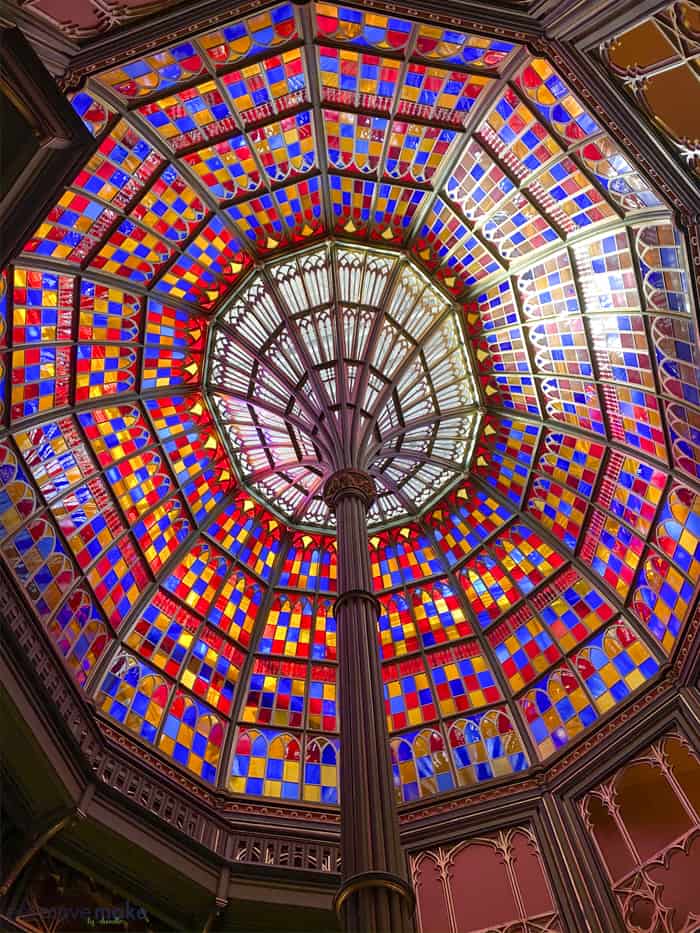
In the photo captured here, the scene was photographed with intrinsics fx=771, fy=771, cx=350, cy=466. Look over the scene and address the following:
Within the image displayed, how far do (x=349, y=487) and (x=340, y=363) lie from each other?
4.68 m

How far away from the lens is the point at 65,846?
16.7 m

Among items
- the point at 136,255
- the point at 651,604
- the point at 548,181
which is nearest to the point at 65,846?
the point at 136,255

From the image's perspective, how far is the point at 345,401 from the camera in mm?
20062

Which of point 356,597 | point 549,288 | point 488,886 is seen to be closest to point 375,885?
point 356,597

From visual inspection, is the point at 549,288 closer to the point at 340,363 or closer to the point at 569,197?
the point at 569,197

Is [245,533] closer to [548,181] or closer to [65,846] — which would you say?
[65,846]

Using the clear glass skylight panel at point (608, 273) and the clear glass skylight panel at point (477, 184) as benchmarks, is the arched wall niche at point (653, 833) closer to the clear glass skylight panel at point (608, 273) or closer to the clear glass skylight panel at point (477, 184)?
the clear glass skylight panel at point (608, 273)

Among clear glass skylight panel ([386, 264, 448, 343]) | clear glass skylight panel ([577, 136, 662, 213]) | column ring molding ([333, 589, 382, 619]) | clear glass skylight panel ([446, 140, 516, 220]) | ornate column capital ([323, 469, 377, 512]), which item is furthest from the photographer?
clear glass skylight panel ([386, 264, 448, 343])

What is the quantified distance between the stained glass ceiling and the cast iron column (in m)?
5.76

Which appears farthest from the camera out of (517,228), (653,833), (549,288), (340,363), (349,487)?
(340,363)

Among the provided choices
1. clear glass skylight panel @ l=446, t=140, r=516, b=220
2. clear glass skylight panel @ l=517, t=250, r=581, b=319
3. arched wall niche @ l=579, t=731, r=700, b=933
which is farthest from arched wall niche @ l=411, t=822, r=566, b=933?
clear glass skylight panel @ l=446, t=140, r=516, b=220

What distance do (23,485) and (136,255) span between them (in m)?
6.44

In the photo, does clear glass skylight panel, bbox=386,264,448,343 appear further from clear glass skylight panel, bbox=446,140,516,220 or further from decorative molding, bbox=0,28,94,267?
decorative molding, bbox=0,28,94,267

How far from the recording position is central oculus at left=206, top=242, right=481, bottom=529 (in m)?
20.7
